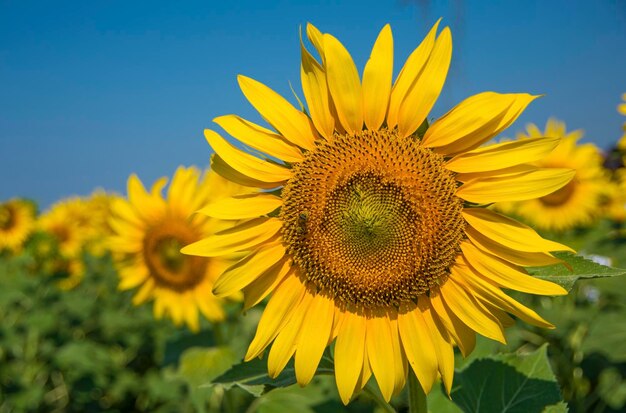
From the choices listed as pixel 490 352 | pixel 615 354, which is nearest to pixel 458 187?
pixel 490 352

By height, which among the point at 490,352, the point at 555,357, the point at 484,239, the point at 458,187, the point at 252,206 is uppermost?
the point at 252,206

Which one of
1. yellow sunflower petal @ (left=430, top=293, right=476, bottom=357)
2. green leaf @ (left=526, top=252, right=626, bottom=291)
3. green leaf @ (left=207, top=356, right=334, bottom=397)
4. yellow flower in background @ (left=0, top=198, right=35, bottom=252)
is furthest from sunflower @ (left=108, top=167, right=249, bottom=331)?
yellow flower in background @ (left=0, top=198, right=35, bottom=252)

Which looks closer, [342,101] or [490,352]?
[342,101]

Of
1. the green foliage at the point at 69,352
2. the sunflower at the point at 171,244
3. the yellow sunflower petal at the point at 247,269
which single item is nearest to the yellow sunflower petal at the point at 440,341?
the yellow sunflower petal at the point at 247,269

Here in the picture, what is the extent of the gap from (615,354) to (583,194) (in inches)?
137

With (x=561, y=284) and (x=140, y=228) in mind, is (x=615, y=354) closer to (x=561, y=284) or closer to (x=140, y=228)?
(x=561, y=284)

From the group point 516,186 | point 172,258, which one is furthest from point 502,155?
point 172,258

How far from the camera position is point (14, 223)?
9.61m

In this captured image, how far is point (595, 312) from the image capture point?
15.8ft

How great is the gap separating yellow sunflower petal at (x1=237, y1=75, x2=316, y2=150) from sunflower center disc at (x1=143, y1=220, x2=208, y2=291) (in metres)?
2.59

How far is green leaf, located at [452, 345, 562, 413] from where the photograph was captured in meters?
2.02

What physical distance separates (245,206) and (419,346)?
0.64 m

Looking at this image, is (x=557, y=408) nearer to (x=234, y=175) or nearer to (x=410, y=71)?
(x=410, y=71)

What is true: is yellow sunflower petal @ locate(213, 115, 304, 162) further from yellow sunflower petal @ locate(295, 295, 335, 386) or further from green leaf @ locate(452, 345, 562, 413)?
green leaf @ locate(452, 345, 562, 413)
